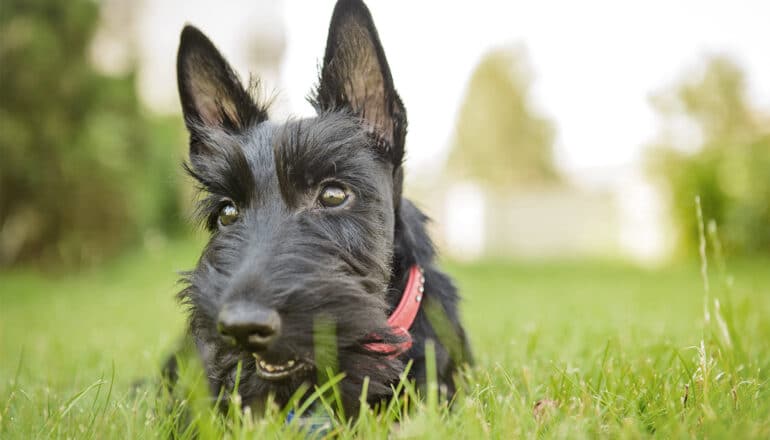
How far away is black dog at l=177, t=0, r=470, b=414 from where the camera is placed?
1957 millimetres

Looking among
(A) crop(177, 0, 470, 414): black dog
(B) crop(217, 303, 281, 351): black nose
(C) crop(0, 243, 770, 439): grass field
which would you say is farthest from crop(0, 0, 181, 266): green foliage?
(B) crop(217, 303, 281, 351): black nose

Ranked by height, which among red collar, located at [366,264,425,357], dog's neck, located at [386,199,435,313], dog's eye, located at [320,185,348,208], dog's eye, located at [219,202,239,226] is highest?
dog's eye, located at [320,185,348,208]

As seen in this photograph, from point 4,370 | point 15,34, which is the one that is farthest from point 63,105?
point 4,370

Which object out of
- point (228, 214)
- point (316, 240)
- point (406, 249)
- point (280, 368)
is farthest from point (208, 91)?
point (280, 368)

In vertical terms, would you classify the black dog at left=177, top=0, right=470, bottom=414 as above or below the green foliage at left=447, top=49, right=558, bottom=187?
below

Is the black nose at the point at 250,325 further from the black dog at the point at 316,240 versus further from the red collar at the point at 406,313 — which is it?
the red collar at the point at 406,313

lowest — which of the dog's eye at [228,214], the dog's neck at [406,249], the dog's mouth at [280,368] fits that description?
the dog's mouth at [280,368]

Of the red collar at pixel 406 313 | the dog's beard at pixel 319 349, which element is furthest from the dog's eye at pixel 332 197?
the red collar at pixel 406 313

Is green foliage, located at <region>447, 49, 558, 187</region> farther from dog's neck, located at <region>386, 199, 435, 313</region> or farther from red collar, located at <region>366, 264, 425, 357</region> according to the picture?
red collar, located at <region>366, 264, 425, 357</region>

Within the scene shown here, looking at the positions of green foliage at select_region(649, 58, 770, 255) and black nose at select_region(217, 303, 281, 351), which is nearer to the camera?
black nose at select_region(217, 303, 281, 351)

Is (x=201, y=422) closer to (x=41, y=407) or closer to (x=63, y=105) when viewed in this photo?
(x=41, y=407)

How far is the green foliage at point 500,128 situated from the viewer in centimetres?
3222

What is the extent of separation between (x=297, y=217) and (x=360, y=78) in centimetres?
86

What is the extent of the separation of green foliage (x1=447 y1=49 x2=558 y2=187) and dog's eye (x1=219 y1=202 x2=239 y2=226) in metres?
29.7
